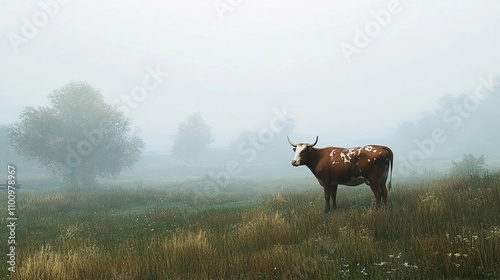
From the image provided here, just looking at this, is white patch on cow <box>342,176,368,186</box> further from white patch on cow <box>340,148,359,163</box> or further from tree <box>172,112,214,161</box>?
tree <box>172,112,214,161</box>

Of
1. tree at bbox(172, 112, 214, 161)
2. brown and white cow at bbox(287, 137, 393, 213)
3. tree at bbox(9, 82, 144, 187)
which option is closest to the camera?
brown and white cow at bbox(287, 137, 393, 213)

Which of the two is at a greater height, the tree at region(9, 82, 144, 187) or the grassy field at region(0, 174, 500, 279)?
the tree at region(9, 82, 144, 187)

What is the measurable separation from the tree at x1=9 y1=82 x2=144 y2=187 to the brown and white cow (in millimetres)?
29457

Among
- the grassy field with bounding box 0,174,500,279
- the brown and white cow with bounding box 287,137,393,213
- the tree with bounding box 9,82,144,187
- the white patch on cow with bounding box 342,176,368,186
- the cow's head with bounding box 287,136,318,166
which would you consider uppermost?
the tree with bounding box 9,82,144,187

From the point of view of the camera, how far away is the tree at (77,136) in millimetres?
31469

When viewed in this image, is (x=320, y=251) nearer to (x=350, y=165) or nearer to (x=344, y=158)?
(x=350, y=165)

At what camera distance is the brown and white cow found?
357 inches

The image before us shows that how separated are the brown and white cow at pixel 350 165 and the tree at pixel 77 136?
29457 mm

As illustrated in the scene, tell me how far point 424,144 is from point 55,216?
Answer: 97.6m

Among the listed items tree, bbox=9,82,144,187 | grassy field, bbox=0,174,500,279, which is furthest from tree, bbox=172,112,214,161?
grassy field, bbox=0,174,500,279

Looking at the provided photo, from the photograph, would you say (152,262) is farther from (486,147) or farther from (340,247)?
(486,147)

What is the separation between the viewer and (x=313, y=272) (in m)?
4.48

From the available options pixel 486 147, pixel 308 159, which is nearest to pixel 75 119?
pixel 308 159

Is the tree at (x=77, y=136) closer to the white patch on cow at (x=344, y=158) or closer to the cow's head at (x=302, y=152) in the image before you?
the cow's head at (x=302, y=152)
